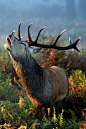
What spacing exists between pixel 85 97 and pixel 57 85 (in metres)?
1.56

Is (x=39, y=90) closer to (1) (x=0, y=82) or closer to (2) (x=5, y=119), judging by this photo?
(2) (x=5, y=119)

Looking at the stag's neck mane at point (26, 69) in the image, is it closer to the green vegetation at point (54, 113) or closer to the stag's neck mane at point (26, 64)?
the stag's neck mane at point (26, 64)

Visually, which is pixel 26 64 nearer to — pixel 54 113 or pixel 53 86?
pixel 53 86

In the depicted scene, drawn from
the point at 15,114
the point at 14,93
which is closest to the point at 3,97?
the point at 14,93

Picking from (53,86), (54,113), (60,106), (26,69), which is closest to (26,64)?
(26,69)

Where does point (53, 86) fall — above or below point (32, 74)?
below

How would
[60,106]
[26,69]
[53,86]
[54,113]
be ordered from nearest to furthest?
[26,69], [54,113], [53,86], [60,106]

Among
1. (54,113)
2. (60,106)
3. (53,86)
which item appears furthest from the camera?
(60,106)

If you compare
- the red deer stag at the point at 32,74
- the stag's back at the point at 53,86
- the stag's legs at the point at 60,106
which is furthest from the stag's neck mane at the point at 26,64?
the stag's legs at the point at 60,106

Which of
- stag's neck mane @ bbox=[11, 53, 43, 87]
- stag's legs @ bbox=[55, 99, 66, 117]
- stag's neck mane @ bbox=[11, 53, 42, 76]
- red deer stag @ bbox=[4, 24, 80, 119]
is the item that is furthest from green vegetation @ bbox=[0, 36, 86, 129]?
stag's neck mane @ bbox=[11, 53, 42, 76]

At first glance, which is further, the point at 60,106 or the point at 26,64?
the point at 60,106

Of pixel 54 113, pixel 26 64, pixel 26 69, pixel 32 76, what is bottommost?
pixel 54 113

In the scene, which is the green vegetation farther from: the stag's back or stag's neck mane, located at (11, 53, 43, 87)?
stag's neck mane, located at (11, 53, 43, 87)

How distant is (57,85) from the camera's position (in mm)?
3580
